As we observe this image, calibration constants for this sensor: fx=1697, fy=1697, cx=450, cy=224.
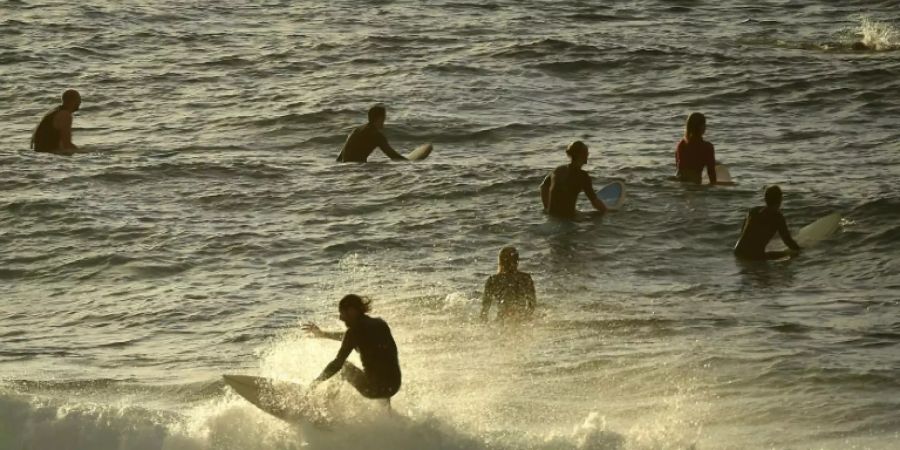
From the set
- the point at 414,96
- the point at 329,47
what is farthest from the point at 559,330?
the point at 329,47

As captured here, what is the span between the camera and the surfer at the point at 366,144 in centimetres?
2309

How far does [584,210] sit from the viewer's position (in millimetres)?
20141

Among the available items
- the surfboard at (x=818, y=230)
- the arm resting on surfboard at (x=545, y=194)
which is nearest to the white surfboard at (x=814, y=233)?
the surfboard at (x=818, y=230)

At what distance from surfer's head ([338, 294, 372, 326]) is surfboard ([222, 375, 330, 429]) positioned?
83 centimetres

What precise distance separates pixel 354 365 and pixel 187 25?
26651mm

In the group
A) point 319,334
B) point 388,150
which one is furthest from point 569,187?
point 319,334

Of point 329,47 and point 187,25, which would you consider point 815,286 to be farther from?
point 187,25

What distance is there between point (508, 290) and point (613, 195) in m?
5.12

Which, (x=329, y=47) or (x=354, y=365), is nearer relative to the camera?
(x=354, y=365)

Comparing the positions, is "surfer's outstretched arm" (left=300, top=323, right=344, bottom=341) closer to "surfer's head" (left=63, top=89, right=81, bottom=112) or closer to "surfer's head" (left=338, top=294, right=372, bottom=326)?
"surfer's head" (left=338, top=294, right=372, bottom=326)

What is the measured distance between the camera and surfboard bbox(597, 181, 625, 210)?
65.5ft

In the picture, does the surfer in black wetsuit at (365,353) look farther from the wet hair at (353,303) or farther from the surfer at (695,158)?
the surfer at (695,158)

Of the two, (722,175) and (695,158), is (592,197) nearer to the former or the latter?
(695,158)

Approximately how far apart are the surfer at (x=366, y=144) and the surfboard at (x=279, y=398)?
1068 centimetres
